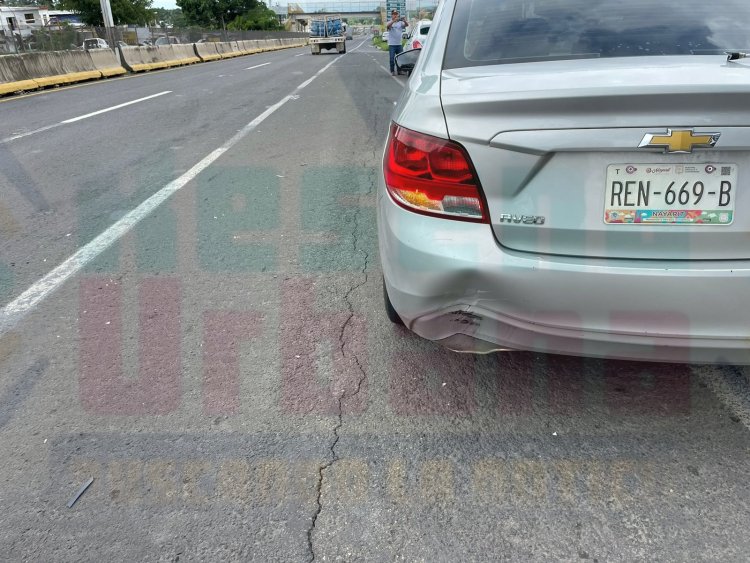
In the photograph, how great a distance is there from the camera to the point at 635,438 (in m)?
2.38

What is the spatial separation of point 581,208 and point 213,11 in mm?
86837

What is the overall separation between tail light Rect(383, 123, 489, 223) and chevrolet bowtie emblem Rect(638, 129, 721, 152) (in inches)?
21.5

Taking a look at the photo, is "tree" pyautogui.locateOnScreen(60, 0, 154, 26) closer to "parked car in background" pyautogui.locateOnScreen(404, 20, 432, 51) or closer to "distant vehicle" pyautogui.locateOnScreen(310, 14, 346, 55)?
"distant vehicle" pyautogui.locateOnScreen(310, 14, 346, 55)

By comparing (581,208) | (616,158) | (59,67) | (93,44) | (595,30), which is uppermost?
(595,30)

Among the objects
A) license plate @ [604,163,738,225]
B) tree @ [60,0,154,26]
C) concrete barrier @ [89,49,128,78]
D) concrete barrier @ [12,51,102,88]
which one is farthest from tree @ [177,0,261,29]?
license plate @ [604,163,738,225]

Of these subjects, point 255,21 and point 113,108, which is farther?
point 255,21

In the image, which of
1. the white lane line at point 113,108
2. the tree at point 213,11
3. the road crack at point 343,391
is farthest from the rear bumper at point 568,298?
the tree at point 213,11

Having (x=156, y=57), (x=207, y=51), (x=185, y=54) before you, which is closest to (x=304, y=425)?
(x=156, y=57)

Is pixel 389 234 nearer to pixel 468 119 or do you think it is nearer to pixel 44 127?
pixel 468 119

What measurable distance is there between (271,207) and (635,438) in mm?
3547

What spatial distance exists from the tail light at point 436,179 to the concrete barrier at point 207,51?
29.3 m

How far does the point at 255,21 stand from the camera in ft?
258

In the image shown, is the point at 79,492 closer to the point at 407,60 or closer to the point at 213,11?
the point at 407,60

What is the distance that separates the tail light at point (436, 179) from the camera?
2092mm
